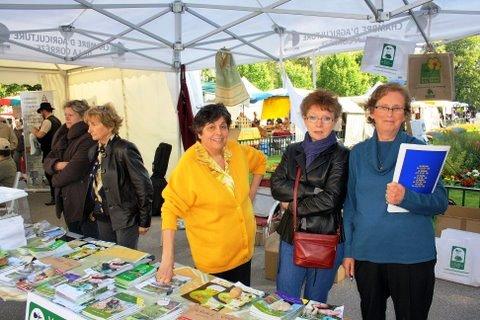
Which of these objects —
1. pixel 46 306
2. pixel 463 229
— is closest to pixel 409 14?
pixel 463 229

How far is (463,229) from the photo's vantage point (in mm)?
3975

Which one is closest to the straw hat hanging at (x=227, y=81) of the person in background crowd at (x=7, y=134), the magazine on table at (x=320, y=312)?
the magazine on table at (x=320, y=312)

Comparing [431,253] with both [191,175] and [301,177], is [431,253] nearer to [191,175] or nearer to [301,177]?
[301,177]

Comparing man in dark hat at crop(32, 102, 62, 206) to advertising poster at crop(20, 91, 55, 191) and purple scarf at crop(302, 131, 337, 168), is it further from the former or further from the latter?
purple scarf at crop(302, 131, 337, 168)

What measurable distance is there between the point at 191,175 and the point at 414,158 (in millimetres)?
1005

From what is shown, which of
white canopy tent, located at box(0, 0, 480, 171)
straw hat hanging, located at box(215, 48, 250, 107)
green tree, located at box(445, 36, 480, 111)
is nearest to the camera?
white canopy tent, located at box(0, 0, 480, 171)

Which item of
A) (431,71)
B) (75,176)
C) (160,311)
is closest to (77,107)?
(75,176)

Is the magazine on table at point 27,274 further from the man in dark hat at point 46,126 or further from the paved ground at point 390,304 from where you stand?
the man in dark hat at point 46,126

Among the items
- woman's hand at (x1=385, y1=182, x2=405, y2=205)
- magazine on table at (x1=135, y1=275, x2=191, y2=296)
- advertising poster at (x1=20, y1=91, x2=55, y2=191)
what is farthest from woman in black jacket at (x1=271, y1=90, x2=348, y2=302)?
advertising poster at (x1=20, y1=91, x2=55, y2=191)

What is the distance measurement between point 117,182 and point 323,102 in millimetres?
1466

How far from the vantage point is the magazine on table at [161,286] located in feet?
6.01

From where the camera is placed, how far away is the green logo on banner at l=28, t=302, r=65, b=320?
5.56ft

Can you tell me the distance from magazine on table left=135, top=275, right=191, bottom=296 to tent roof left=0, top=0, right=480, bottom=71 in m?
2.74

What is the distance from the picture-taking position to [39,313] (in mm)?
1756
